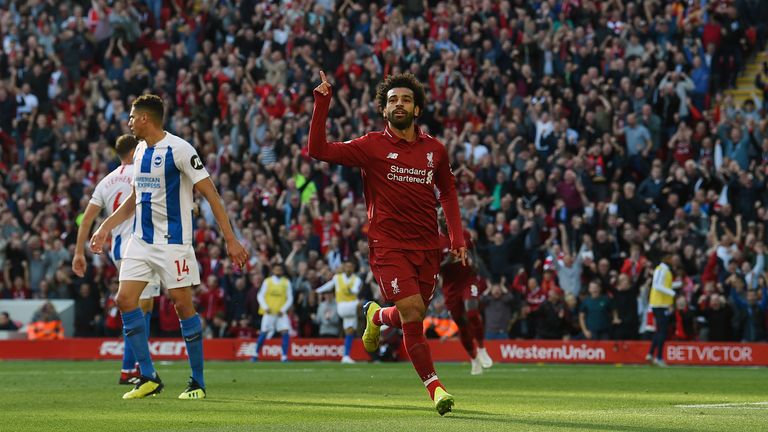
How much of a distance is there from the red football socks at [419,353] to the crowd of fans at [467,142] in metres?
14.3

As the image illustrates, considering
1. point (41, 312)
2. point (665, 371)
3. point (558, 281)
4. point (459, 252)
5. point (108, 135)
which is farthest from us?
point (108, 135)

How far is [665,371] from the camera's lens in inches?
827

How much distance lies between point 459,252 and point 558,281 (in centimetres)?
1495

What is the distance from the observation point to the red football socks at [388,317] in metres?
11.6

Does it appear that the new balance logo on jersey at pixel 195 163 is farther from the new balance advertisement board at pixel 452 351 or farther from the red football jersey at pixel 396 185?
the new balance advertisement board at pixel 452 351

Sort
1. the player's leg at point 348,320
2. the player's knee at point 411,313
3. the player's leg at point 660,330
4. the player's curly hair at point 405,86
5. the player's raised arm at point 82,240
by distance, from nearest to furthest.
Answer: the player's knee at point 411,313 → the player's curly hair at point 405,86 → the player's raised arm at point 82,240 → the player's leg at point 660,330 → the player's leg at point 348,320

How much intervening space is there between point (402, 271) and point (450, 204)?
877 mm

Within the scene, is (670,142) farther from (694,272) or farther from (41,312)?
(41,312)

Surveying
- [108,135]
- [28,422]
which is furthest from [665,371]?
[108,135]

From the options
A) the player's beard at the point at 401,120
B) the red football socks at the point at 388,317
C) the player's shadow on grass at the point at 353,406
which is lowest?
the player's shadow on grass at the point at 353,406

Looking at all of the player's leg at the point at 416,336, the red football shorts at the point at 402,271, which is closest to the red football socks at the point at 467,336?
the red football shorts at the point at 402,271

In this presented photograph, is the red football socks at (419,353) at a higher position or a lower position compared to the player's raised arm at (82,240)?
lower

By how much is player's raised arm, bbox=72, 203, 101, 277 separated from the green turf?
1.22 meters

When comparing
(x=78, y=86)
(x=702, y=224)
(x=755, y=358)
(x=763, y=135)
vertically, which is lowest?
(x=755, y=358)
